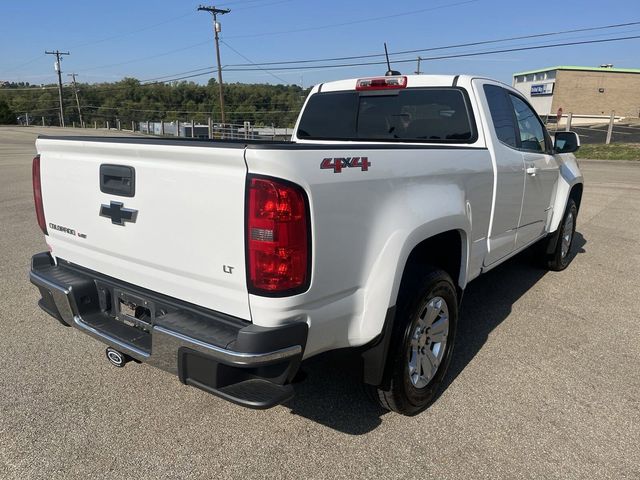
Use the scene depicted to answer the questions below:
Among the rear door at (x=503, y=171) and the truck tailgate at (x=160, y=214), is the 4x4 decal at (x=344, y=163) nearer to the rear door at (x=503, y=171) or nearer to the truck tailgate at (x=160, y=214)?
the truck tailgate at (x=160, y=214)

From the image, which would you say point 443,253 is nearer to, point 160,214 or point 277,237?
point 277,237

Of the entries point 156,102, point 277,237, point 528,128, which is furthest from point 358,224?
point 156,102

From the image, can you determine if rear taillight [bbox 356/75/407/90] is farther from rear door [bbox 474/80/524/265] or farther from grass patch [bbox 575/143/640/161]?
grass patch [bbox 575/143/640/161]

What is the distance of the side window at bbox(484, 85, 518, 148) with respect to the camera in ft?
12.3

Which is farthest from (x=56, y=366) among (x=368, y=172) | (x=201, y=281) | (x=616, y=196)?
(x=616, y=196)

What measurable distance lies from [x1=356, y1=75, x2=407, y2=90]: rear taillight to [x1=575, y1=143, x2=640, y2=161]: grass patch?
67.2 feet

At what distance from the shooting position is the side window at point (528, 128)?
167 inches

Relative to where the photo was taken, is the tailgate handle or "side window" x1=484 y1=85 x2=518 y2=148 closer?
the tailgate handle

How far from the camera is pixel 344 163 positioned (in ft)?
6.84

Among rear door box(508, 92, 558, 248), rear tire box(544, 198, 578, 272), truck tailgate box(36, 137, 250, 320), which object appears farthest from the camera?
rear tire box(544, 198, 578, 272)

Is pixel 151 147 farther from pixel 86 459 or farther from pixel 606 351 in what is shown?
pixel 606 351

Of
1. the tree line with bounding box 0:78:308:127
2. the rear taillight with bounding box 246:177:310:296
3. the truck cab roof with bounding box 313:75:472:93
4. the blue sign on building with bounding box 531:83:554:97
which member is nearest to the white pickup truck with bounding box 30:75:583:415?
the rear taillight with bounding box 246:177:310:296

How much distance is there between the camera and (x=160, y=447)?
251 centimetres

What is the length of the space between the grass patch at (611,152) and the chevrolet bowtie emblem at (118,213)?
22.8 m
